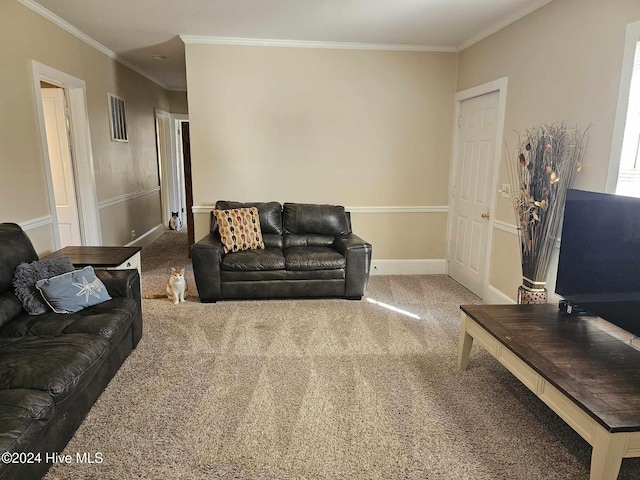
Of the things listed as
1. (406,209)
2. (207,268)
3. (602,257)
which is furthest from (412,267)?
(602,257)

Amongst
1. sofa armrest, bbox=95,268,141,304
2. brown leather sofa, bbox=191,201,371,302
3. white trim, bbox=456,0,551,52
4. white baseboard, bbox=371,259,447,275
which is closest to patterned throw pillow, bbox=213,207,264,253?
brown leather sofa, bbox=191,201,371,302

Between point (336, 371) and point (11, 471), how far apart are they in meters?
1.73

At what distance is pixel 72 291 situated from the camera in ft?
8.29

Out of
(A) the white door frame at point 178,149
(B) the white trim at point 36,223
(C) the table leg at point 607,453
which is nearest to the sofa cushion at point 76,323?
(B) the white trim at point 36,223

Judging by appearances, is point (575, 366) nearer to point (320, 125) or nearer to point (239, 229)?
point (239, 229)

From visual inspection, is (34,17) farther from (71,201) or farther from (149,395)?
(149,395)

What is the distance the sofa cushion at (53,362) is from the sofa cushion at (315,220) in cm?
246

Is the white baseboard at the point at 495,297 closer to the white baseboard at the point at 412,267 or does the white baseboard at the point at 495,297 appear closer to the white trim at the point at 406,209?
the white baseboard at the point at 412,267

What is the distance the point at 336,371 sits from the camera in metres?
2.68

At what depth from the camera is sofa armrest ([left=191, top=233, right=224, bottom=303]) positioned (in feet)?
12.4

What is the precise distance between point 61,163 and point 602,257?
494cm

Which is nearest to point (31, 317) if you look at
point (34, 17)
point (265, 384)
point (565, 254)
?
point (265, 384)

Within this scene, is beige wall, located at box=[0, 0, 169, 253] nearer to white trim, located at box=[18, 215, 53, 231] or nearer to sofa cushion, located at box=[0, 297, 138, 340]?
white trim, located at box=[18, 215, 53, 231]

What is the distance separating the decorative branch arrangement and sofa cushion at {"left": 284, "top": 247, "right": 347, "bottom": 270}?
5.37 ft
